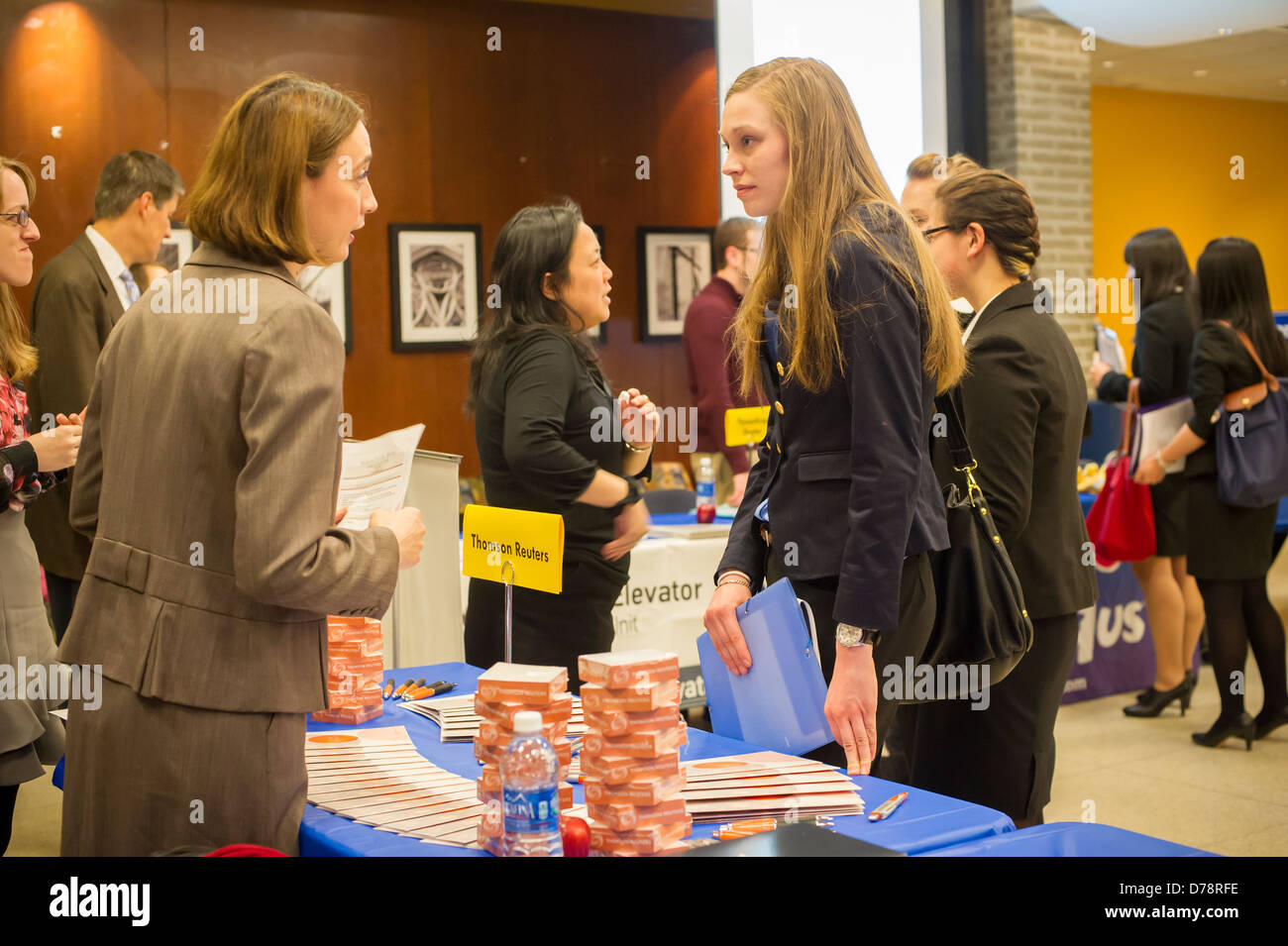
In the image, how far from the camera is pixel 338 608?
4.91 feet

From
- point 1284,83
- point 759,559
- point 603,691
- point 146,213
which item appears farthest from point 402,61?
point 1284,83

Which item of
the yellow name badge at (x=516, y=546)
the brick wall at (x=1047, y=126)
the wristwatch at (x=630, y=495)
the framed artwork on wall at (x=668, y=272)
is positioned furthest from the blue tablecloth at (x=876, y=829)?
the brick wall at (x=1047, y=126)

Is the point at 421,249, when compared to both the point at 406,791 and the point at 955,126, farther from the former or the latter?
the point at 406,791

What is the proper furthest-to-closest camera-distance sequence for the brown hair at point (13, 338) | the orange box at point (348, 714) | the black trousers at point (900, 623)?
the brown hair at point (13, 338), the orange box at point (348, 714), the black trousers at point (900, 623)

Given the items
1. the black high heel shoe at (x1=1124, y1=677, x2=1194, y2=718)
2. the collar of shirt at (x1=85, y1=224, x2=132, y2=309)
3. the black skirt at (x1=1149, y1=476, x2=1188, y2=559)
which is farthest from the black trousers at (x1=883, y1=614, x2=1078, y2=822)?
the black high heel shoe at (x1=1124, y1=677, x2=1194, y2=718)

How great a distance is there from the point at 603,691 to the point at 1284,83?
1254cm

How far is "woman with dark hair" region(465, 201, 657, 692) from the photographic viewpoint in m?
2.69

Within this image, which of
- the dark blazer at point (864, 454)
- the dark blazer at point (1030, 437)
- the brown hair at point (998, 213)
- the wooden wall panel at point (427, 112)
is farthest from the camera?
the wooden wall panel at point (427, 112)

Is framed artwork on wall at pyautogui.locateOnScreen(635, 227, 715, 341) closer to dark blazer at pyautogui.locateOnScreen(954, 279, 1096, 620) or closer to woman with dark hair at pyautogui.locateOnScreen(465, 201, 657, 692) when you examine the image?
woman with dark hair at pyautogui.locateOnScreen(465, 201, 657, 692)

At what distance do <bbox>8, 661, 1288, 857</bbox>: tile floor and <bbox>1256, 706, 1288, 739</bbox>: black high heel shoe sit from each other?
0.05 metres

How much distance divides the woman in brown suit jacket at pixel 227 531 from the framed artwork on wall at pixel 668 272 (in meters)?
6.24

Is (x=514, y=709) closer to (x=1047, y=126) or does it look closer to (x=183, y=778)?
(x=183, y=778)

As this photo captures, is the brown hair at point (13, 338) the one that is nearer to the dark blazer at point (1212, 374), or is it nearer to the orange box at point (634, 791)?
the orange box at point (634, 791)

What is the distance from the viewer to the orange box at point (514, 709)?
61.7 inches
